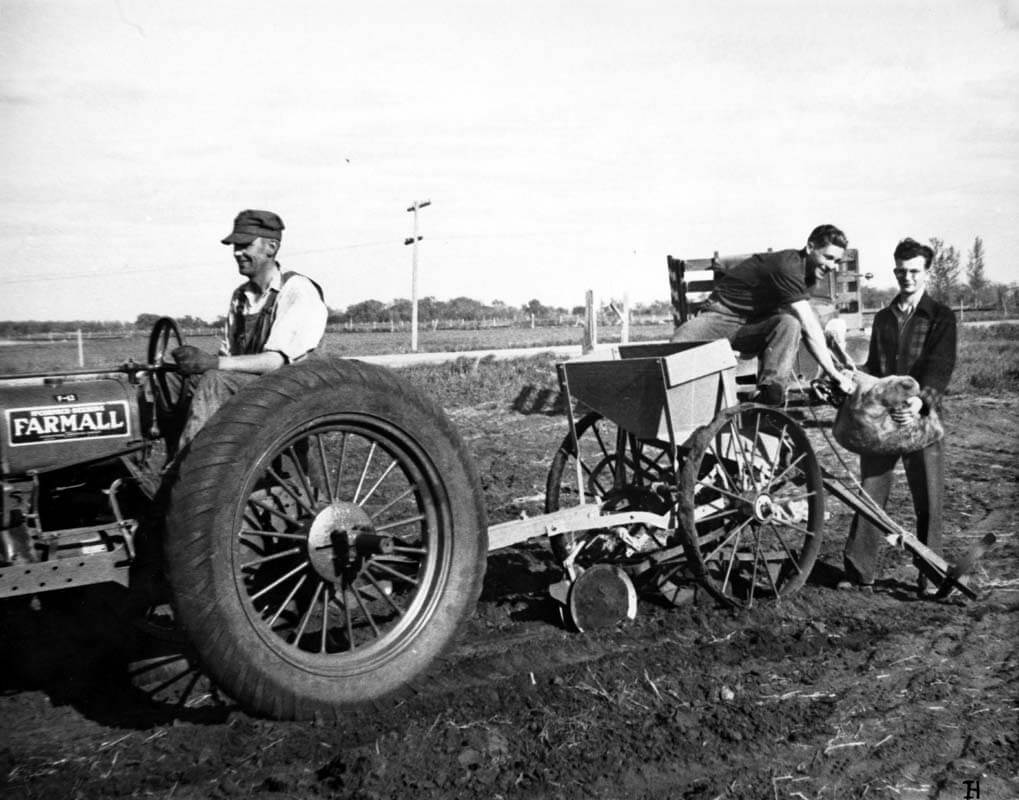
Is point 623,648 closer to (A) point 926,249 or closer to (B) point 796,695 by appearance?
(B) point 796,695

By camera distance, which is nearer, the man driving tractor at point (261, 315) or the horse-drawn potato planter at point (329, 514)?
the horse-drawn potato planter at point (329, 514)

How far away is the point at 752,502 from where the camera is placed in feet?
15.8

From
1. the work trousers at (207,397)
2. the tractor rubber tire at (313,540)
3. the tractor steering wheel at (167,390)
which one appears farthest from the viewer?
the tractor steering wheel at (167,390)

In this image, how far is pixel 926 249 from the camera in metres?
5.43

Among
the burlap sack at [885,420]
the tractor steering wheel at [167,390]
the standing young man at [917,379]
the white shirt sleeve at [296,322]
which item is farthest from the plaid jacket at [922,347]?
the tractor steering wheel at [167,390]

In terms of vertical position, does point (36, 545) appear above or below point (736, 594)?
above

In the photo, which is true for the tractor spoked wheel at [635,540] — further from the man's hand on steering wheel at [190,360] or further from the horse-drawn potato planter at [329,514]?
the man's hand on steering wheel at [190,360]

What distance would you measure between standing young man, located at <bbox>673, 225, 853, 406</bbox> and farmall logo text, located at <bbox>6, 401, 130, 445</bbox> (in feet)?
11.2

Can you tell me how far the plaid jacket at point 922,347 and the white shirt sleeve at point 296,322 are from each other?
133 inches

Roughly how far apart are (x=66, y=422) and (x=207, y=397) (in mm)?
525

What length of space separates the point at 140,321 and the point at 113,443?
52896mm

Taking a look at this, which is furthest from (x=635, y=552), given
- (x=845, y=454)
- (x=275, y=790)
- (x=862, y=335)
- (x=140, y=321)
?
(x=140, y=321)

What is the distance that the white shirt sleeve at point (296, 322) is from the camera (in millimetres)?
4184

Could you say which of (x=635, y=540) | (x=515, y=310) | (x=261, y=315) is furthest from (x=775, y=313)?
(x=515, y=310)
